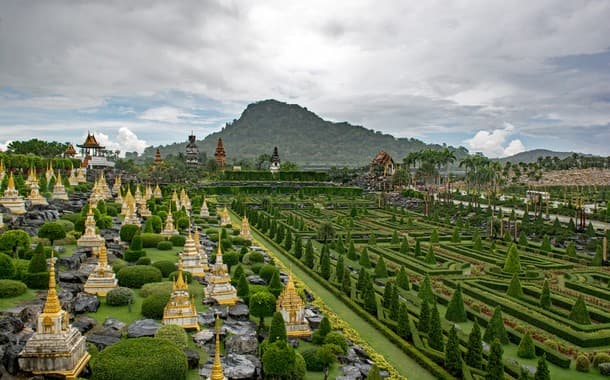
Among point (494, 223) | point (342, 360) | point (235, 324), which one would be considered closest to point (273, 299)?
point (235, 324)

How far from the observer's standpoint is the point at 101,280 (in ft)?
85.4

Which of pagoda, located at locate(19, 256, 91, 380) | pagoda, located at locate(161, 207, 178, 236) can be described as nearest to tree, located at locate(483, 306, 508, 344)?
pagoda, located at locate(19, 256, 91, 380)

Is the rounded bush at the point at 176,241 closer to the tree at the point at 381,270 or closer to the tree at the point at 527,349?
the tree at the point at 381,270

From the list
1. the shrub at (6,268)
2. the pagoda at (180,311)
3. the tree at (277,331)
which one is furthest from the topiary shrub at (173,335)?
the shrub at (6,268)

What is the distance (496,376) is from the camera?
693 inches

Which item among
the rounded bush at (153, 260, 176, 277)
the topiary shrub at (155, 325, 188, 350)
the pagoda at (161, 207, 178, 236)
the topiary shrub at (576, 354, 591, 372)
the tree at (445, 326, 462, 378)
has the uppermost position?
the pagoda at (161, 207, 178, 236)

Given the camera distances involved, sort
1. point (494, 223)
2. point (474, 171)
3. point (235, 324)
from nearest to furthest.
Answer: point (235, 324), point (494, 223), point (474, 171)

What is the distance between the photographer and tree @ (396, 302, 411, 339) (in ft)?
75.9

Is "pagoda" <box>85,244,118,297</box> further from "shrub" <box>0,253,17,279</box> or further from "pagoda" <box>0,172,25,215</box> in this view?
"pagoda" <box>0,172,25,215</box>

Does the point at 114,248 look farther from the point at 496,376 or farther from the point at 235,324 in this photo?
the point at 496,376

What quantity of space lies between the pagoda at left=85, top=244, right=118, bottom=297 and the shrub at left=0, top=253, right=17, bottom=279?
3503 mm

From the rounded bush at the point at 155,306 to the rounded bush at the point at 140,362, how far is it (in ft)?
18.6

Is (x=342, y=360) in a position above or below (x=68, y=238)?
below

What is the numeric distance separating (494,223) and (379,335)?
113 ft
